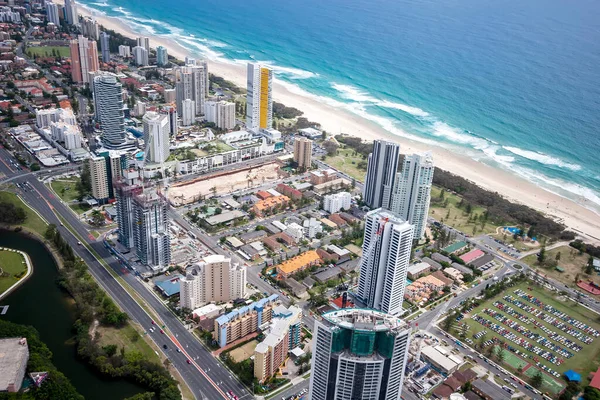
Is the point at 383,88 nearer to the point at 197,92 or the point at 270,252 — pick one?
the point at 197,92

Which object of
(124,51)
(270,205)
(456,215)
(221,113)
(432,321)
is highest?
(124,51)

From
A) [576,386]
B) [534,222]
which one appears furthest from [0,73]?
[576,386]

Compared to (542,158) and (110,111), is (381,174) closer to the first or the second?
(542,158)

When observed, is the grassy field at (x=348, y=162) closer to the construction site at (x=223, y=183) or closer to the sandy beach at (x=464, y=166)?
the sandy beach at (x=464, y=166)

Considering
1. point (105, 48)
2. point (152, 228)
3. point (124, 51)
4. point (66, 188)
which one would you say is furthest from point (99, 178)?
point (124, 51)

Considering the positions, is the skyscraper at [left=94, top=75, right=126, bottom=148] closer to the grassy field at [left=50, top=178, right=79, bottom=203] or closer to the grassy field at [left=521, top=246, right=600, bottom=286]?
the grassy field at [left=50, top=178, right=79, bottom=203]
